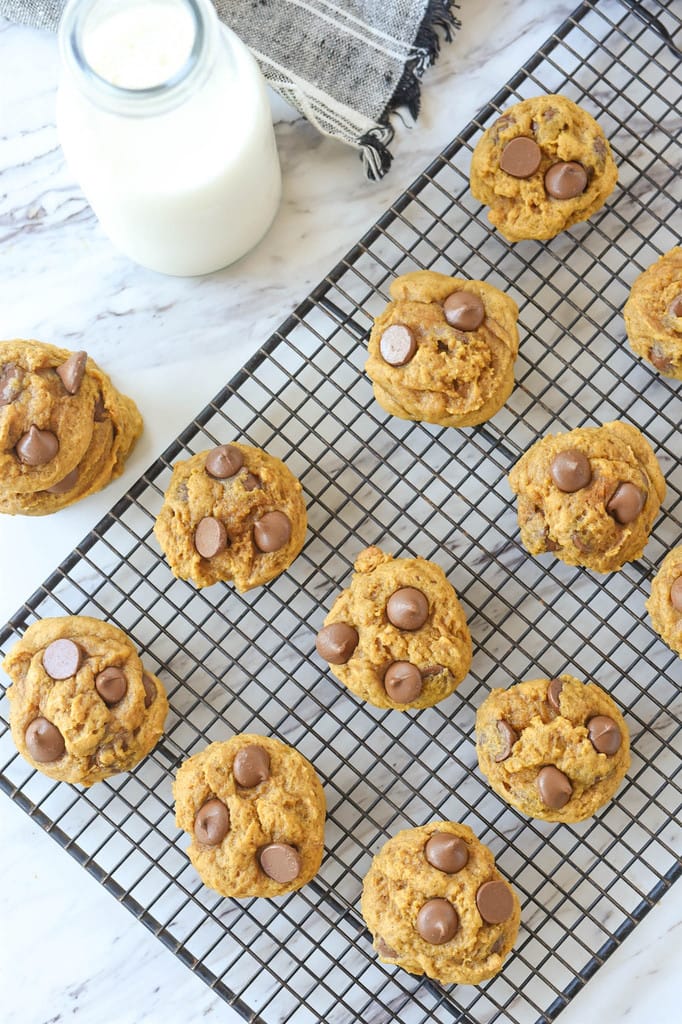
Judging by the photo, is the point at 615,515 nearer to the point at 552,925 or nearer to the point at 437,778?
the point at 437,778

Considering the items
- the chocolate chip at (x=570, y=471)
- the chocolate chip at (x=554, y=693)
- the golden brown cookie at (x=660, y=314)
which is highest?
the golden brown cookie at (x=660, y=314)

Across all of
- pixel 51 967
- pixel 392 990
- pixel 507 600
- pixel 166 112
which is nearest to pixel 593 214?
pixel 507 600

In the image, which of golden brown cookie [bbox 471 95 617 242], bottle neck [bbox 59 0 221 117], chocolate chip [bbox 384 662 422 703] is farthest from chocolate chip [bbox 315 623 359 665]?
bottle neck [bbox 59 0 221 117]

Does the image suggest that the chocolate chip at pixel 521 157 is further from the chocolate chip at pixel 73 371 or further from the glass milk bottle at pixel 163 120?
the chocolate chip at pixel 73 371

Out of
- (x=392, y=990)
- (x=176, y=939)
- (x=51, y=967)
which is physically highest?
(x=392, y=990)

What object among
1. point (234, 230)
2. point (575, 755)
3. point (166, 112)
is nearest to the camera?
point (166, 112)

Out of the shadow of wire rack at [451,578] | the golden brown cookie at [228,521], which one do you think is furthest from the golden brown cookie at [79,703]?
the golden brown cookie at [228,521]

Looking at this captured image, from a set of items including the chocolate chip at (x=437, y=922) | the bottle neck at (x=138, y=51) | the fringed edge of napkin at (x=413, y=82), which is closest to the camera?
the bottle neck at (x=138, y=51)
